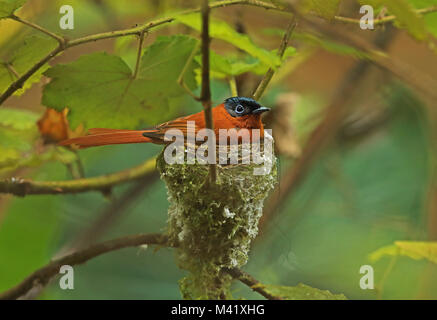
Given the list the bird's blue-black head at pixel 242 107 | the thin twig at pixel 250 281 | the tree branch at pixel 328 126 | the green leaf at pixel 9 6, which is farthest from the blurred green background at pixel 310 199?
the green leaf at pixel 9 6

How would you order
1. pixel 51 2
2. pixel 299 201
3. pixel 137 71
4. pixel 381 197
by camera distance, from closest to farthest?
pixel 137 71, pixel 51 2, pixel 299 201, pixel 381 197

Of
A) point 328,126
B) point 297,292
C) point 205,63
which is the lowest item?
point 297,292

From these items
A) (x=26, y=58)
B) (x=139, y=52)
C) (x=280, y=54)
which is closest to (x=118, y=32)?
(x=139, y=52)

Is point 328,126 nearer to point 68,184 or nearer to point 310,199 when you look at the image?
point 310,199

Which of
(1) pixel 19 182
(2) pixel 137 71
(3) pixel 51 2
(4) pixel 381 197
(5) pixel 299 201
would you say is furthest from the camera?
(4) pixel 381 197

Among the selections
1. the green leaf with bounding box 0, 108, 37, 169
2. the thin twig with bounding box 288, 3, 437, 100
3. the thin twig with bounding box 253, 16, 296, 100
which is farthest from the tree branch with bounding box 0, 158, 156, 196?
the thin twig with bounding box 288, 3, 437, 100
